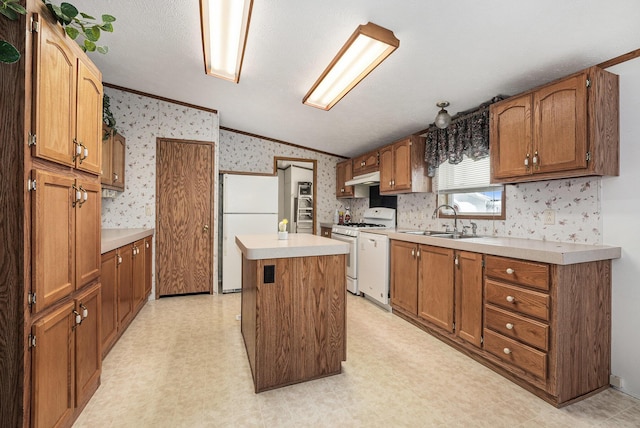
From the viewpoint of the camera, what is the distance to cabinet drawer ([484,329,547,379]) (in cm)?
180

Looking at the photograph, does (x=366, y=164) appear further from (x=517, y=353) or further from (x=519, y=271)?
(x=517, y=353)

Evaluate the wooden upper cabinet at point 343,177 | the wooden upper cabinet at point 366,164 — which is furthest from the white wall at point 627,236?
the wooden upper cabinet at point 343,177

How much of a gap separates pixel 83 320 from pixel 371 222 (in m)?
3.82

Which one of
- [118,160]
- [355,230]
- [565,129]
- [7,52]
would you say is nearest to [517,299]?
[565,129]

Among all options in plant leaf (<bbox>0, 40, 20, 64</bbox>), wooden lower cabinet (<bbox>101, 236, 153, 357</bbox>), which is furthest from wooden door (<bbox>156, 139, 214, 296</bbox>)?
plant leaf (<bbox>0, 40, 20, 64</bbox>)

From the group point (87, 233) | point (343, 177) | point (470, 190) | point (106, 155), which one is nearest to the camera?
Result: point (87, 233)

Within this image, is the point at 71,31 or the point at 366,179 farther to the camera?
the point at 366,179

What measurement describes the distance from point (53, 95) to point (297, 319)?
5.63ft

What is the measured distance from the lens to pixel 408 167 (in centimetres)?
352

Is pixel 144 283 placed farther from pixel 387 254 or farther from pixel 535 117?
pixel 535 117

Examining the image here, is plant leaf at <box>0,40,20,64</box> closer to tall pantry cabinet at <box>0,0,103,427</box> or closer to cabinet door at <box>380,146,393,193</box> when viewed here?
tall pantry cabinet at <box>0,0,103,427</box>

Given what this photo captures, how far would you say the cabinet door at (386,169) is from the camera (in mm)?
3842

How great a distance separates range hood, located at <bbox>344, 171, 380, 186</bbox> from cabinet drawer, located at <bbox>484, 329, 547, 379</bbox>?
2493 mm

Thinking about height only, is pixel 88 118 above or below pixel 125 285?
above
